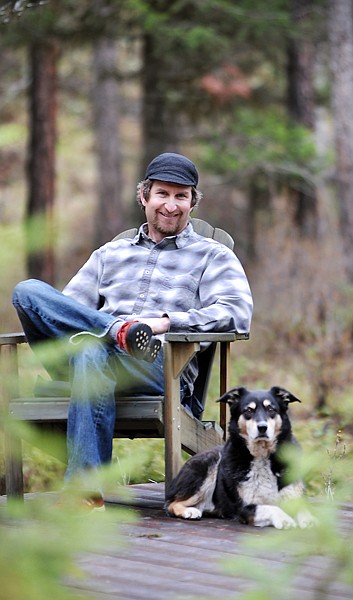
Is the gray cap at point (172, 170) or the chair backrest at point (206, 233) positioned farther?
the chair backrest at point (206, 233)

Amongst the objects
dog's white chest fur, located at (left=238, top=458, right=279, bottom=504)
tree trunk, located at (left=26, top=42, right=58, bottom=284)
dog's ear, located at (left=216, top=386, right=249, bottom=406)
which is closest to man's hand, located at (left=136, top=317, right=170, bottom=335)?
dog's ear, located at (left=216, top=386, right=249, bottom=406)

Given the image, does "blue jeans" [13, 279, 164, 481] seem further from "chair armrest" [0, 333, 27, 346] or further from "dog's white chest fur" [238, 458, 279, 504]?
"dog's white chest fur" [238, 458, 279, 504]

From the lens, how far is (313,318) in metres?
8.94

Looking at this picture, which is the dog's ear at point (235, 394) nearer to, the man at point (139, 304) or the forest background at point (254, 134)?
the man at point (139, 304)

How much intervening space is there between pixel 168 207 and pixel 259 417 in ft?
3.67

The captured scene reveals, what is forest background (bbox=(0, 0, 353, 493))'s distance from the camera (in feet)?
28.8

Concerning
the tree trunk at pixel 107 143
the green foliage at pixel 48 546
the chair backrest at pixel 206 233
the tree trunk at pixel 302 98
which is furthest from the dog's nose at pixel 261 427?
the tree trunk at pixel 107 143

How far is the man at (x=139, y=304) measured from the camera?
3.71 metres

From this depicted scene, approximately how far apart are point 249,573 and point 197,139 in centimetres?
1344

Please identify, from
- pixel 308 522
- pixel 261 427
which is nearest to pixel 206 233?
pixel 261 427

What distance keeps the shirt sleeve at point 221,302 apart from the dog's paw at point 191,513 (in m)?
0.71

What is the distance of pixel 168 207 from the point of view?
438 centimetres

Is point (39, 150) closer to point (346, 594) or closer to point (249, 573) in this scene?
point (346, 594)

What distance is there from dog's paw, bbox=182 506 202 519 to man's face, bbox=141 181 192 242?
1.25 m
